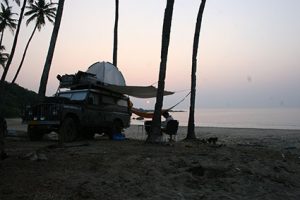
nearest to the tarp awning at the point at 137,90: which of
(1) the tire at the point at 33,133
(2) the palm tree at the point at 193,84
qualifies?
(2) the palm tree at the point at 193,84

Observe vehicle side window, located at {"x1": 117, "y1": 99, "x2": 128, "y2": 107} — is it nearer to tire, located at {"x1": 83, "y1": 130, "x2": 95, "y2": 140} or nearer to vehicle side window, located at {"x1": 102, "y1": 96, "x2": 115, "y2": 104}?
vehicle side window, located at {"x1": 102, "y1": 96, "x2": 115, "y2": 104}

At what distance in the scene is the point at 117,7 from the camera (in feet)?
93.8

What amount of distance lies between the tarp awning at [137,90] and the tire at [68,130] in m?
2.74

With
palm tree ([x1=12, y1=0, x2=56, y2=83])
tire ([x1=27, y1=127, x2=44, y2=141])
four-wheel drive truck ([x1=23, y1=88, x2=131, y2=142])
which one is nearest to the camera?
four-wheel drive truck ([x1=23, y1=88, x2=131, y2=142])

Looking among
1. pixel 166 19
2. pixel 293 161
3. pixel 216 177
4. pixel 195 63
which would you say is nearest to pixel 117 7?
pixel 195 63

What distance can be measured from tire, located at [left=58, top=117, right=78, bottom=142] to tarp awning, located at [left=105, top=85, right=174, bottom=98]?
274cm

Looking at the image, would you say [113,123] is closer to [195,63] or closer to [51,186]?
[195,63]

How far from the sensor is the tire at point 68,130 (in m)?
15.8

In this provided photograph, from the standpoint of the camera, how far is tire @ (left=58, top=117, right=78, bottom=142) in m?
15.8

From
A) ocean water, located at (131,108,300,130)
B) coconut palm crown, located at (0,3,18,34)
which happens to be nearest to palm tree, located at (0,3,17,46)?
coconut palm crown, located at (0,3,18,34)

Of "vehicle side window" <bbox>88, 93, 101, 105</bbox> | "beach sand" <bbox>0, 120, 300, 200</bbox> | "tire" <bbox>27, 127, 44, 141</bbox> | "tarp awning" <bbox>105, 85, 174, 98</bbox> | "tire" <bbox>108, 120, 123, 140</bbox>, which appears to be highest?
"tarp awning" <bbox>105, 85, 174, 98</bbox>

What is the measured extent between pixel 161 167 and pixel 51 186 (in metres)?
2.99

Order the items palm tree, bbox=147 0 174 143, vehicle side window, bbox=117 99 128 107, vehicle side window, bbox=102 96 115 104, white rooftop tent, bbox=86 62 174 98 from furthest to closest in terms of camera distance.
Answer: vehicle side window, bbox=117 99 128 107, white rooftop tent, bbox=86 62 174 98, vehicle side window, bbox=102 96 115 104, palm tree, bbox=147 0 174 143

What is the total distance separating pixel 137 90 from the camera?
19.4m
